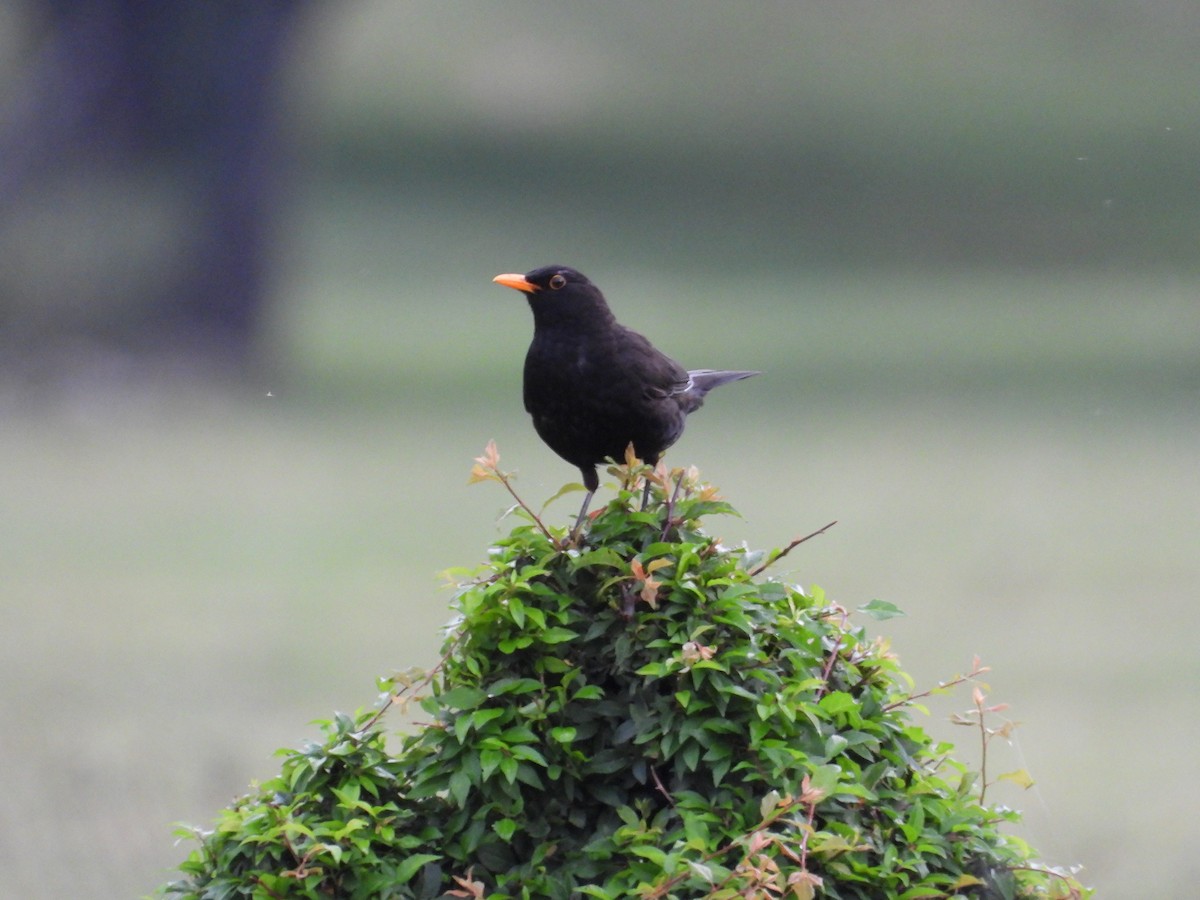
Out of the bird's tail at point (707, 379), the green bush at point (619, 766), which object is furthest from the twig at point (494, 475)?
the bird's tail at point (707, 379)

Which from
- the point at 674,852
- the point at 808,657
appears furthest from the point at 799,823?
the point at 808,657

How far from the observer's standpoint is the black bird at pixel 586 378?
227 cm

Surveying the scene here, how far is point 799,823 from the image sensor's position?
4.91ft

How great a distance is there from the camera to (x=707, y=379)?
2684 millimetres

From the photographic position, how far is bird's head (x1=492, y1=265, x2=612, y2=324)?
7.58 ft

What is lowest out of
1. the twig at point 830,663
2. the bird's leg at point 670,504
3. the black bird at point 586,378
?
the twig at point 830,663

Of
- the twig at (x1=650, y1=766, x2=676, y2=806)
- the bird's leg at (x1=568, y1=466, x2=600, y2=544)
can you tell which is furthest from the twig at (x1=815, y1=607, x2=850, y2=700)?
the bird's leg at (x1=568, y1=466, x2=600, y2=544)

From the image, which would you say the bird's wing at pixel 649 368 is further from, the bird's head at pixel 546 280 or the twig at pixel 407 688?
the twig at pixel 407 688

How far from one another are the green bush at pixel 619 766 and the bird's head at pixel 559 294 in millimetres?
606

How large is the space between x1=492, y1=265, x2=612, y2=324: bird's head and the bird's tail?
32 centimetres

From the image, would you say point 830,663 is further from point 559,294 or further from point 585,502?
point 559,294

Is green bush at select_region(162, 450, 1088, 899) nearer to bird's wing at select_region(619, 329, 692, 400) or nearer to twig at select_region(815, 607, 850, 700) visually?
twig at select_region(815, 607, 850, 700)

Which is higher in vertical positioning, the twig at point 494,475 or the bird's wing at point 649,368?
the bird's wing at point 649,368

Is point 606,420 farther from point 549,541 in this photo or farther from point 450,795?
point 450,795
